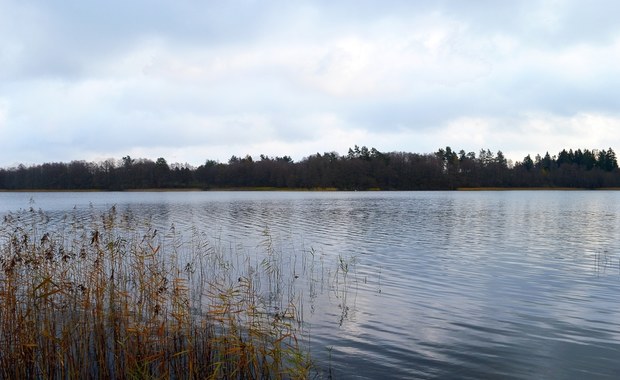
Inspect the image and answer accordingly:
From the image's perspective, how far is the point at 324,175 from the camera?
151250 millimetres

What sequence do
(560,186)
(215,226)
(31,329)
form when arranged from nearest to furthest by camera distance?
(31,329)
(215,226)
(560,186)

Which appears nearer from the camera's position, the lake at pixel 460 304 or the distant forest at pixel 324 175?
the lake at pixel 460 304

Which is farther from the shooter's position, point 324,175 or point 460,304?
point 324,175

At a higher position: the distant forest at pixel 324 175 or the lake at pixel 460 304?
the distant forest at pixel 324 175

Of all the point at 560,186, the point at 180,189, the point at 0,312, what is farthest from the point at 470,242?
the point at 560,186

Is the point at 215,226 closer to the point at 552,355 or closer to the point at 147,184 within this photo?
the point at 552,355

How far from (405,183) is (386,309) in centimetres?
14037

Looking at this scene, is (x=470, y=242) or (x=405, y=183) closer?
(x=470, y=242)

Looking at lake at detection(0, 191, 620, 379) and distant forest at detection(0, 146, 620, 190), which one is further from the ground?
distant forest at detection(0, 146, 620, 190)

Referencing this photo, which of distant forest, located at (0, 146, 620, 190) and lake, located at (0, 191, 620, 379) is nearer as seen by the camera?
lake, located at (0, 191, 620, 379)

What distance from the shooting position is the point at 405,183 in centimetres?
15075

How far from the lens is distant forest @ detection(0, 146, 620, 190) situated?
15012 centimetres

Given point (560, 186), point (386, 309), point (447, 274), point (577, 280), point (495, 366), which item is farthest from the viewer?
point (560, 186)

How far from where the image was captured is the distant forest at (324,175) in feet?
493
